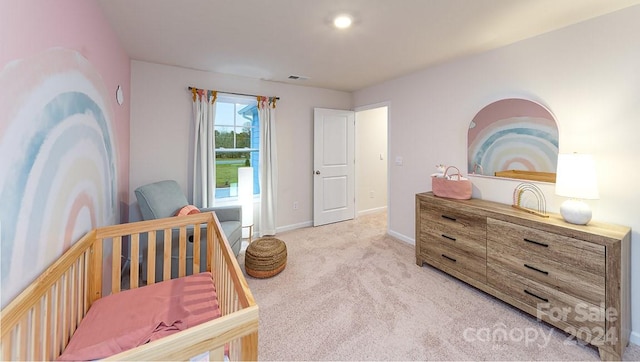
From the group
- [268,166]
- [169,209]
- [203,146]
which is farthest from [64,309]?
[268,166]

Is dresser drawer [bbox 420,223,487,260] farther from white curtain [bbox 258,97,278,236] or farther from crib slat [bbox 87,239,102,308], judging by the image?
crib slat [bbox 87,239,102,308]

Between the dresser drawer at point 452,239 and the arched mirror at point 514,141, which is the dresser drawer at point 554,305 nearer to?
the dresser drawer at point 452,239

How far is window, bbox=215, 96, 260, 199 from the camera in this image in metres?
3.49

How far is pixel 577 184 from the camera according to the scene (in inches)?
68.6

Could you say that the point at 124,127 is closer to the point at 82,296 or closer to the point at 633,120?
the point at 82,296

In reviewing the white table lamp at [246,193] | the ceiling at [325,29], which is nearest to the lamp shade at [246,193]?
the white table lamp at [246,193]

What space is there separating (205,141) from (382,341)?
9.30ft

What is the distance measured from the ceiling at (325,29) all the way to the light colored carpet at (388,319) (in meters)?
2.24

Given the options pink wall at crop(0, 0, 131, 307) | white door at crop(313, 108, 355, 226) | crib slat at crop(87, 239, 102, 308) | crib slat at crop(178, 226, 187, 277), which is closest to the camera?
pink wall at crop(0, 0, 131, 307)

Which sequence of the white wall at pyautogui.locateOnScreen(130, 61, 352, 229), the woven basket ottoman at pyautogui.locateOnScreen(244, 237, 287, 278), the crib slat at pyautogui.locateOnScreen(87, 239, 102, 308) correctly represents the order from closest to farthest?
the crib slat at pyautogui.locateOnScreen(87, 239, 102, 308)
the woven basket ottoman at pyautogui.locateOnScreen(244, 237, 287, 278)
the white wall at pyautogui.locateOnScreen(130, 61, 352, 229)

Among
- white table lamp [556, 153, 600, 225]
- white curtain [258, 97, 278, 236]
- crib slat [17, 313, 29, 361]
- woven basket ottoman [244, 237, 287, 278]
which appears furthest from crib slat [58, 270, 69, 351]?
white table lamp [556, 153, 600, 225]

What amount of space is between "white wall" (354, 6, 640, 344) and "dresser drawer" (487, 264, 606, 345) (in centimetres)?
44

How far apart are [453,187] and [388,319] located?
4.68ft

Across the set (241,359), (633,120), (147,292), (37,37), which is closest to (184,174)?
(147,292)
